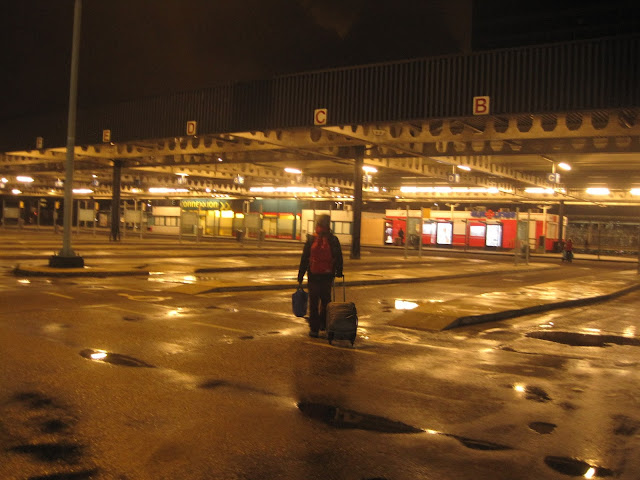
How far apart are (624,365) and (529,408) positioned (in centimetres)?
300

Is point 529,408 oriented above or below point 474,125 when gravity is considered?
below

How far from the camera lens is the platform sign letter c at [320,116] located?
80.3 feet

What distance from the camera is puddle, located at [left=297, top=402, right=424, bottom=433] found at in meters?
5.23

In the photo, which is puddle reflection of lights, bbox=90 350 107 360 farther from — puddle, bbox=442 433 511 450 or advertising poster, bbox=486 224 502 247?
advertising poster, bbox=486 224 502 247

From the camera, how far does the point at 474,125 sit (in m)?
24.2

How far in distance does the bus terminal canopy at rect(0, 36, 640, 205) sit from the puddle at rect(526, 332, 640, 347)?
10421 mm

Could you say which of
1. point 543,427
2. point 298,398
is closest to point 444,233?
point 298,398

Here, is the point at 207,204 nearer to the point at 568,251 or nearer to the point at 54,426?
the point at 568,251

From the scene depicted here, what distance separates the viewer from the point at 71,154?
17938mm

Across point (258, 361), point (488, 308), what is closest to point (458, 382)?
point (258, 361)

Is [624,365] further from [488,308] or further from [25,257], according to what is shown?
[25,257]

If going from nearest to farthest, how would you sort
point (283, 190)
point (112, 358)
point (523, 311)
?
point (112, 358) < point (523, 311) < point (283, 190)

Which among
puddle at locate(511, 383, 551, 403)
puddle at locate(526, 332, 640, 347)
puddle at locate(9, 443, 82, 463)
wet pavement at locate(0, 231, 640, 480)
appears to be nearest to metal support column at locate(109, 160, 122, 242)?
wet pavement at locate(0, 231, 640, 480)

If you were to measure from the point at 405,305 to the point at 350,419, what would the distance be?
8.66 m
